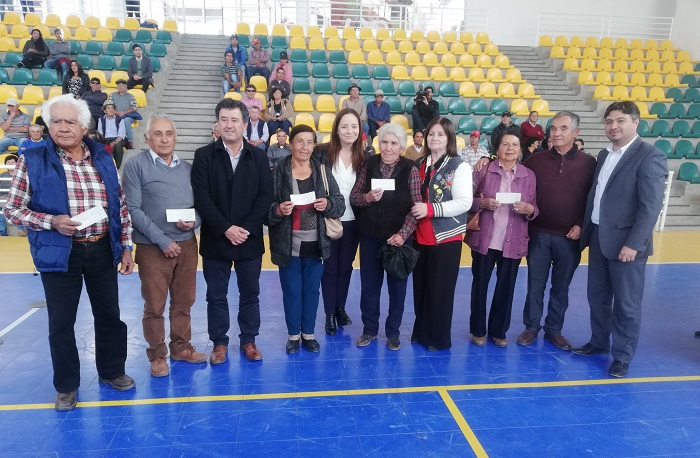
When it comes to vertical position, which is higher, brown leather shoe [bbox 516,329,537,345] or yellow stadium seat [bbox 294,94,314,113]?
yellow stadium seat [bbox 294,94,314,113]

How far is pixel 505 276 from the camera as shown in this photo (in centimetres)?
361

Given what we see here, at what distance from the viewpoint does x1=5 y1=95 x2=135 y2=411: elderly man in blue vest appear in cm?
253

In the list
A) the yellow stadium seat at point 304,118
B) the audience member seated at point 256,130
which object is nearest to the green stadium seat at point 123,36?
the yellow stadium seat at point 304,118

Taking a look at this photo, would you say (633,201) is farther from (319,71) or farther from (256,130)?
(319,71)

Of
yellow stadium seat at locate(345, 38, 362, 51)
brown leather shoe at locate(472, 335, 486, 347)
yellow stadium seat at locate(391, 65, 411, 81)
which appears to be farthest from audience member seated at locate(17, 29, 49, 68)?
brown leather shoe at locate(472, 335, 486, 347)

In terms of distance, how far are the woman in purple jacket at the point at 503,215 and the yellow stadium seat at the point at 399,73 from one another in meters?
9.13

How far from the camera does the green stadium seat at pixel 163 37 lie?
1243cm

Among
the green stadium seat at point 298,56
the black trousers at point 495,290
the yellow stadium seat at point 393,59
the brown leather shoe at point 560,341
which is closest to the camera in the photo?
the black trousers at point 495,290

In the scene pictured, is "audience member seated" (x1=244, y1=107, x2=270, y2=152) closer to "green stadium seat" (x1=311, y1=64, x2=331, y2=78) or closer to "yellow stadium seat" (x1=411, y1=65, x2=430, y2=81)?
"green stadium seat" (x1=311, y1=64, x2=331, y2=78)

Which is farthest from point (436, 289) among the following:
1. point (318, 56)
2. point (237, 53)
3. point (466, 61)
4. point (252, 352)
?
point (466, 61)

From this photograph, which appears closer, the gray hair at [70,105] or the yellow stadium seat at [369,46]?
the gray hair at [70,105]

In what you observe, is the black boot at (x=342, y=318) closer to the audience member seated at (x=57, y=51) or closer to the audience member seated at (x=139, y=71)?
the audience member seated at (x=139, y=71)

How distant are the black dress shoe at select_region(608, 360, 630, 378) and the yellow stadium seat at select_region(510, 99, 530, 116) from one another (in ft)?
29.1

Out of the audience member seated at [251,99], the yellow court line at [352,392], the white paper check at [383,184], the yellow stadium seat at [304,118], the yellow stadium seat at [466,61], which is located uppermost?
the yellow stadium seat at [466,61]
